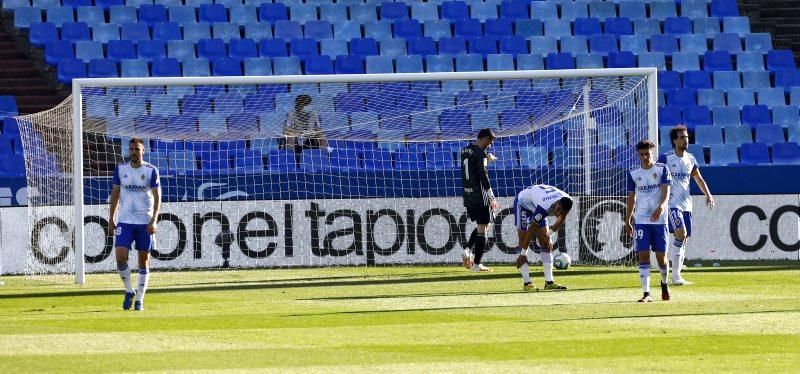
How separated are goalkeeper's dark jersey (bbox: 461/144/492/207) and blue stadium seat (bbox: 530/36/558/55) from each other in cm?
837

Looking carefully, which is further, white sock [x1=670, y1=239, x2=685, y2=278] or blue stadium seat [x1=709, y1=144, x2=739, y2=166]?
blue stadium seat [x1=709, y1=144, x2=739, y2=166]

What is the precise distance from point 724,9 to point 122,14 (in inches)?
490

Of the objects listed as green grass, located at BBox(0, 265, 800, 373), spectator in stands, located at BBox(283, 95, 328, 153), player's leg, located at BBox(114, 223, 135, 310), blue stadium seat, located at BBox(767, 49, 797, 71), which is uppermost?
blue stadium seat, located at BBox(767, 49, 797, 71)

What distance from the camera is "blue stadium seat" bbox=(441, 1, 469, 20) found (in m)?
29.1

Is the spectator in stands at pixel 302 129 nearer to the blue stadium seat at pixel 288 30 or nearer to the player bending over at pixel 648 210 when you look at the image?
the blue stadium seat at pixel 288 30

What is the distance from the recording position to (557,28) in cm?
2898

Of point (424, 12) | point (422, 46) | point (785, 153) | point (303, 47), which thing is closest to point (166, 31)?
point (303, 47)

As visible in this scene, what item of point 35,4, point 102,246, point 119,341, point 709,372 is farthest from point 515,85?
point 709,372

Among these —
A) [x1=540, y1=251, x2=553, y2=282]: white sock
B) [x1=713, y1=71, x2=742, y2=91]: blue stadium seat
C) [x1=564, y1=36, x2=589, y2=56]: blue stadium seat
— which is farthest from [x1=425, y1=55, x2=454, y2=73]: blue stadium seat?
[x1=540, y1=251, x2=553, y2=282]: white sock

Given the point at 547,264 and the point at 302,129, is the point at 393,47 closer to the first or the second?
the point at 302,129

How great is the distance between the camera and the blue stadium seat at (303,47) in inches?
1082

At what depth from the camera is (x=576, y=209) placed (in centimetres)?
2241

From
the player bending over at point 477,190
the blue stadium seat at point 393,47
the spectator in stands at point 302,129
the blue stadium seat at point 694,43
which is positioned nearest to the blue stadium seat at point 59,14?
the blue stadium seat at point 393,47

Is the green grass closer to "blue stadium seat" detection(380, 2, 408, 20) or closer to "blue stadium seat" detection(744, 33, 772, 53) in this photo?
"blue stadium seat" detection(380, 2, 408, 20)
